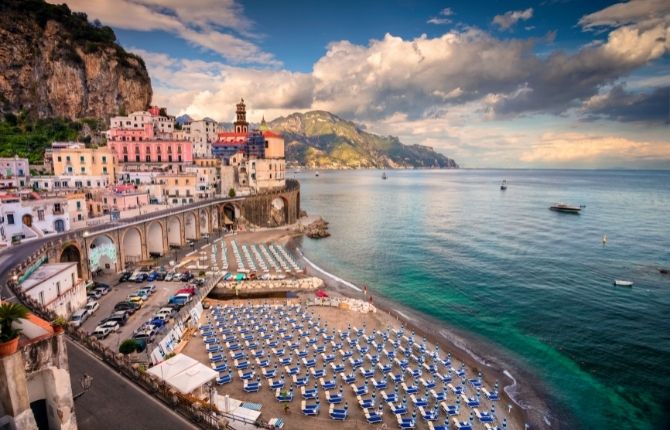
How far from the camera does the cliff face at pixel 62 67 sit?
98.3 metres

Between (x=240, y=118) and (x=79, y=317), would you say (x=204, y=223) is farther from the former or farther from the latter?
(x=240, y=118)

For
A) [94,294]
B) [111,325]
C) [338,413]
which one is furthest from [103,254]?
[338,413]

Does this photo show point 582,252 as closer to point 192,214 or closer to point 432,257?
point 432,257

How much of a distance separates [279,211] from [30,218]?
190ft

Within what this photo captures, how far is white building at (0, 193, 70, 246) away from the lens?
134 ft

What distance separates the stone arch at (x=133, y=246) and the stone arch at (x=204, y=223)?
69.1ft

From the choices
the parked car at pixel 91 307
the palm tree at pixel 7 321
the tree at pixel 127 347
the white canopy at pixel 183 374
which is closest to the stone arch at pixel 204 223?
the parked car at pixel 91 307

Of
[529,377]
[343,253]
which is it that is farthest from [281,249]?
[529,377]

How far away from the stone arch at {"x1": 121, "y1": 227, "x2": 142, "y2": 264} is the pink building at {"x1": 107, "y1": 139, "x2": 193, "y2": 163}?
36.9 metres

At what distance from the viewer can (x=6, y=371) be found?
11.3 metres

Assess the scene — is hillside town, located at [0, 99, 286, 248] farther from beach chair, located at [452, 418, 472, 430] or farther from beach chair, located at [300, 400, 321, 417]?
beach chair, located at [452, 418, 472, 430]

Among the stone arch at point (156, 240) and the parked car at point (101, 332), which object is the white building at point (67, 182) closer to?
the stone arch at point (156, 240)

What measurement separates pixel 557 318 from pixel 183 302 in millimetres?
41797

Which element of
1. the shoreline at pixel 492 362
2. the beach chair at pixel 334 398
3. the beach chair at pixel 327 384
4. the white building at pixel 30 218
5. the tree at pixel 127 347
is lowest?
the shoreline at pixel 492 362
